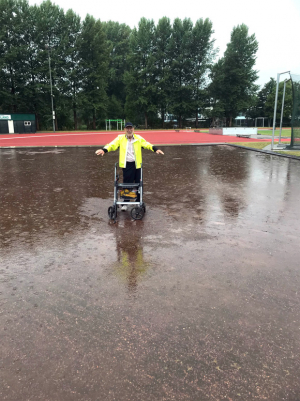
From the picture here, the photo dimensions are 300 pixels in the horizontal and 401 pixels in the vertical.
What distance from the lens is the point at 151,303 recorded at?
309cm

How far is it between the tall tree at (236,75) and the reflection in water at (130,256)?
5852 centimetres

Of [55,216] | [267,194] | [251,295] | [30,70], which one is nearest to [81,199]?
[55,216]

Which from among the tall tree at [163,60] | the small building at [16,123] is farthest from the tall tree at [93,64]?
the small building at [16,123]

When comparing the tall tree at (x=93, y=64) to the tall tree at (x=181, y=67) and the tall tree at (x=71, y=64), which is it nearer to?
the tall tree at (x=71, y=64)

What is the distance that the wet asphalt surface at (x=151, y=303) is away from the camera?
2.18 meters

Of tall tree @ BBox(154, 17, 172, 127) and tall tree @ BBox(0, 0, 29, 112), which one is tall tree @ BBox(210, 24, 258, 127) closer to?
tall tree @ BBox(154, 17, 172, 127)

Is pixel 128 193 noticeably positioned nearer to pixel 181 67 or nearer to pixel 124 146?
pixel 124 146

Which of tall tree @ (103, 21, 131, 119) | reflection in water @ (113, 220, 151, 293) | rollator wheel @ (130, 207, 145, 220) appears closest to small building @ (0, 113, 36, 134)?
tall tree @ (103, 21, 131, 119)

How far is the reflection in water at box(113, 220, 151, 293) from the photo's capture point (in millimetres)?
3650

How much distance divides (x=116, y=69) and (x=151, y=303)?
218ft

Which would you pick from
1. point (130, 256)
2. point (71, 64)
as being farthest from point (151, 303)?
point (71, 64)

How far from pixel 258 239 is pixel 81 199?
4.17 metres

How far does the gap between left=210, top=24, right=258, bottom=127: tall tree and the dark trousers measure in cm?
5715

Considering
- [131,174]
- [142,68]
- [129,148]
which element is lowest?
[131,174]
